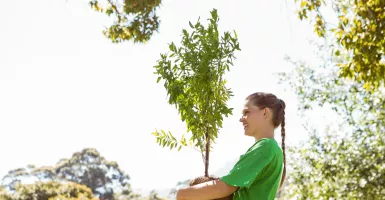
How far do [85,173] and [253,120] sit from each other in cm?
3263

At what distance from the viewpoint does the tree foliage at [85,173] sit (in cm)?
3372

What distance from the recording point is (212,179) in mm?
2006

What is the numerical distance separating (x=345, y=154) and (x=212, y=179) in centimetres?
807

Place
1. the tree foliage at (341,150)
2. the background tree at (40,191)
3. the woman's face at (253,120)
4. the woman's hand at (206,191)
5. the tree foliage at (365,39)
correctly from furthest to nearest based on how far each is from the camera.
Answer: the background tree at (40,191) < the tree foliage at (341,150) < the tree foliage at (365,39) < the woman's face at (253,120) < the woman's hand at (206,191)

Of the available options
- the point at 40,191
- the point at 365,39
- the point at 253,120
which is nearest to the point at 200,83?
the point at 253,120

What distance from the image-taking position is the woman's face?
2.13 meters

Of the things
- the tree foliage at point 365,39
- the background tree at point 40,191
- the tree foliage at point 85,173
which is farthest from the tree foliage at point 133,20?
the tree foliage at point 85,173

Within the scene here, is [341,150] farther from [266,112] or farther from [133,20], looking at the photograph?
[266,112]

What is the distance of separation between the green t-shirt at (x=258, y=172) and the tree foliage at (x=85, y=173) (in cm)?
3188

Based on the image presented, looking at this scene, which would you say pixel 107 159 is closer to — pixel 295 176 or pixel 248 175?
pixel 295 176

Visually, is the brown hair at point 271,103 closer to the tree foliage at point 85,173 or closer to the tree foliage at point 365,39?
the tree foliage at point 365,39

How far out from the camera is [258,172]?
199 cm

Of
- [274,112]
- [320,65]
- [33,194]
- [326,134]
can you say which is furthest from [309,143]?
[274,112]

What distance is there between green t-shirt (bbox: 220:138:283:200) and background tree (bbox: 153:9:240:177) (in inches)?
11.0
